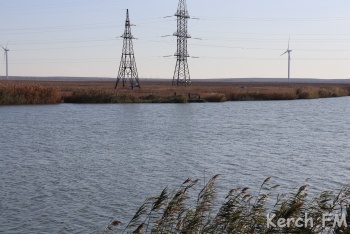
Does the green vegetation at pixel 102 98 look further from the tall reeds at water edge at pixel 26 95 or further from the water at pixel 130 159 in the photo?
the water at pixel 130 159

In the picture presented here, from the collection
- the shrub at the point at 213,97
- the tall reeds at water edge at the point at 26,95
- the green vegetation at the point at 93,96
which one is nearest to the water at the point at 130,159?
the tall reeds at water edge at the point at 26,95

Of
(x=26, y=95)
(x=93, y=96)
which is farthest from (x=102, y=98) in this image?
(x=26, y=95)

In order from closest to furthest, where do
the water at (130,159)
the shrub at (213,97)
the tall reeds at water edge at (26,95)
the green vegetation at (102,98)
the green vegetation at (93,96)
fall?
the water at (130,159) < the tall reeds at water edge at (26,95) < the green vegetation at (93,96) < the green vegetation at (102,98) < the shrub at (213,97)

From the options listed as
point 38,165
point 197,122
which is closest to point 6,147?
point 38,165

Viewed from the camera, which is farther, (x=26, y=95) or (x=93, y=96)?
(x=93, y=96)

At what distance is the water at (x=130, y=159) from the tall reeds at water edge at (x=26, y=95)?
12.7 meters

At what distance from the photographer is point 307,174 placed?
2391cm

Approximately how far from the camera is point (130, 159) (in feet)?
93.1

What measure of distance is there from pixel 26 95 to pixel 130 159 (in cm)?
4209

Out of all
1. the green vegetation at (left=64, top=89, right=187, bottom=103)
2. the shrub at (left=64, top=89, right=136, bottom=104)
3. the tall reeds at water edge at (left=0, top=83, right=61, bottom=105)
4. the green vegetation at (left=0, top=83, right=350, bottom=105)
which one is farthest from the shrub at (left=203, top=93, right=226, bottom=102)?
the tall reeds at water edge at (left=0, top=83, right=61, bottom=105)

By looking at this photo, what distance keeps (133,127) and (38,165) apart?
19.3m

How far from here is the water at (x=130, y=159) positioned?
1856 centimetres

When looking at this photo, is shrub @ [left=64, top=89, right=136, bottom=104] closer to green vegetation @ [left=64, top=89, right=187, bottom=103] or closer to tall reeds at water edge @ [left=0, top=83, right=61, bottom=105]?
green vegetation @ [left=64, top=89, right=187, bottom=103]

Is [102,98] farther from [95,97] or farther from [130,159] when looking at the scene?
[130,159]
